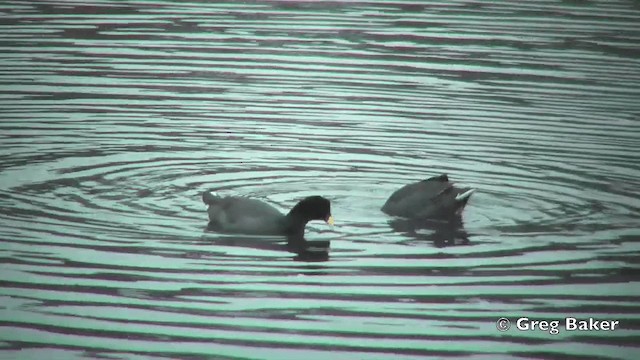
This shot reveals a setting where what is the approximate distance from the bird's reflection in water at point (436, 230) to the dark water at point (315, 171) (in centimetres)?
5

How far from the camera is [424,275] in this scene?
12.0 m

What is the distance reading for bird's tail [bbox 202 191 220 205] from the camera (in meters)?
13.6

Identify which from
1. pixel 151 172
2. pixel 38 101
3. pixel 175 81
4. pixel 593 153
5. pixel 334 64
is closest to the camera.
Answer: pixel 151 172

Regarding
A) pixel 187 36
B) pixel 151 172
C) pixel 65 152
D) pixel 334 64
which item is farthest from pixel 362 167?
pixel 187 36

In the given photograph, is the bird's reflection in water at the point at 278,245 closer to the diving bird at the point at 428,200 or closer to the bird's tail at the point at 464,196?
the diving bird at the point at 428,200

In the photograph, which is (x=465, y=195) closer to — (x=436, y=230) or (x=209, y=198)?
(x=436, y=230)

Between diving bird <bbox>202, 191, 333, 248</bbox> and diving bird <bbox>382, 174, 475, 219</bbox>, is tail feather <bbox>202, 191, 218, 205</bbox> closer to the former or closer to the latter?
diving bird <bbox>202, 191, 333, 248</bbox>

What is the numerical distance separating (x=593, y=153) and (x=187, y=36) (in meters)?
10.3

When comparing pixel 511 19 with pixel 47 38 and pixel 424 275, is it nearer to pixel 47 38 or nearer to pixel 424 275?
pixel 47 38

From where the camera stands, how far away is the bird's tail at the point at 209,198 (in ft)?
44.7

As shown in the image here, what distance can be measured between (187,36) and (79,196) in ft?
36.9

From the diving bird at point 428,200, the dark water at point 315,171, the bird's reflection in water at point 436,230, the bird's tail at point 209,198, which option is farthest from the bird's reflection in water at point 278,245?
the diving bird at point 428,200

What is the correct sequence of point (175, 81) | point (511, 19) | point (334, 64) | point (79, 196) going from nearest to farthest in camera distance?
1. point (79, 196)
2. point (175, 81)
3. point (334, 64)
4. point (511, 19)

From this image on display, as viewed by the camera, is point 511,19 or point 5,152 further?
point 511,19
